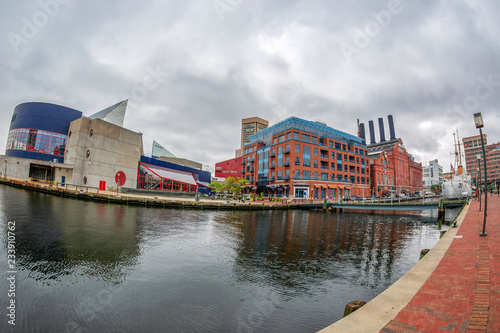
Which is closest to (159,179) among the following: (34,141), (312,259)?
(34,141)

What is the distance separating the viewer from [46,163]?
43250 mm

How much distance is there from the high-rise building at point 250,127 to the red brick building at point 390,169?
83128 mm

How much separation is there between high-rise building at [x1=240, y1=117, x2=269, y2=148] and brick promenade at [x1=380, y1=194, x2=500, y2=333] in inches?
6325

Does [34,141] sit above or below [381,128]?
below

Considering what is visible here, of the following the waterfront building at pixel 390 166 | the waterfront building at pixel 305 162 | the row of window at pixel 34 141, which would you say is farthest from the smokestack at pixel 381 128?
the row of window at pixel 34 141

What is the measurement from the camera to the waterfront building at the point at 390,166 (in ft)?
267

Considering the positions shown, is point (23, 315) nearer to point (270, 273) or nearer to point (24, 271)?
point (24, 271)

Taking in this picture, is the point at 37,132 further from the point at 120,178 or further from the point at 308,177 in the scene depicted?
the point at 308,177

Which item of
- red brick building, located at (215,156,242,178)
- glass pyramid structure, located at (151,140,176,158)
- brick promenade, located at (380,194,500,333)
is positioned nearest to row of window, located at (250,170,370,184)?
red brick building, located at (215,156,242,178)

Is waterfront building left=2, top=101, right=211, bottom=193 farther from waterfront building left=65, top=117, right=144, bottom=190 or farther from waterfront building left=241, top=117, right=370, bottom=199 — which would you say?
waterfront building left=241, top=117, right=370, bottom=199

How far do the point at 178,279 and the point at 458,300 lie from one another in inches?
327

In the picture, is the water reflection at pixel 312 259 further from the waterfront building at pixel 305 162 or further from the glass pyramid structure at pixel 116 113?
the glass pyramid structure at pixel 116 113

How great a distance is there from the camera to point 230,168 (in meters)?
88.6

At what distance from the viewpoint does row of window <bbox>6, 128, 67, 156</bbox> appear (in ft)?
185
